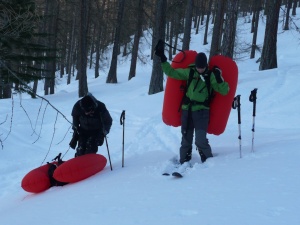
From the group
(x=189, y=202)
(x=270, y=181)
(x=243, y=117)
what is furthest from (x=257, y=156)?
(x=243, y=117)

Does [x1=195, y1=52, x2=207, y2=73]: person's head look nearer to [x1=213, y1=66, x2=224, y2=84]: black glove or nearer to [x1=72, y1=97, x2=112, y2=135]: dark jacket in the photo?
[x1=213, y1=66, x2=224, y2=84]: black glove

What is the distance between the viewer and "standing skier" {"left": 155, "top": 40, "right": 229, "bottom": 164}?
557cm

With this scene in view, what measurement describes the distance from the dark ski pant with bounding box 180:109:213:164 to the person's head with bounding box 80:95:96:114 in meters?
1.74

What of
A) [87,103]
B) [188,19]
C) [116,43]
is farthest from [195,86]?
[116,43]

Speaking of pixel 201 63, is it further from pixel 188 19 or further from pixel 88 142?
pixel 188 19

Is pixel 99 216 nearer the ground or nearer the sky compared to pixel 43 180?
nearer the sky

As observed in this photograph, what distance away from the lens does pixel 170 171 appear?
5.49 metres

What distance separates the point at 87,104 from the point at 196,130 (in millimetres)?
2091

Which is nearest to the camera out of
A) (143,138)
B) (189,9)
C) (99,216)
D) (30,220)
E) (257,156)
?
(99,216)

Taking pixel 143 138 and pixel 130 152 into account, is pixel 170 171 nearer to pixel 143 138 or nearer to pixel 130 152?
pixel 130 152

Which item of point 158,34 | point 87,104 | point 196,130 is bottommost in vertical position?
point 196,130

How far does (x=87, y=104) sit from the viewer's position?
6.43 meters

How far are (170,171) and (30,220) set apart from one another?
2284 millimetres

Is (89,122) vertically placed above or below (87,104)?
below
